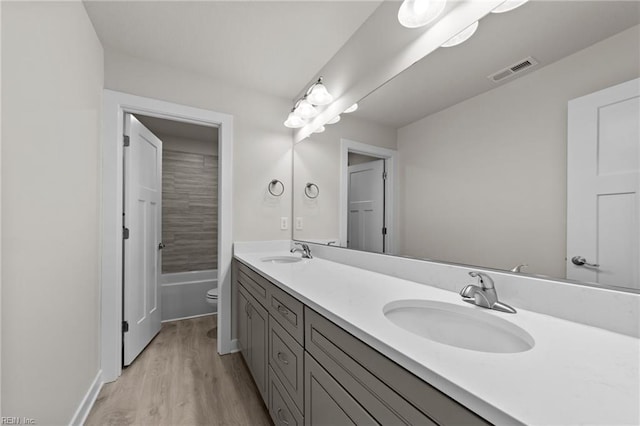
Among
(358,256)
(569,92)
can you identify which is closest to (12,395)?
(358,256)

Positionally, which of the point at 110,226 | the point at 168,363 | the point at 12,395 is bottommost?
the point at 168,363

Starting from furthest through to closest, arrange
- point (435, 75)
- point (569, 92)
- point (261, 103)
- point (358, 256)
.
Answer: point (261, 103), point (358, 256), point (435, 75), point (569, 92)

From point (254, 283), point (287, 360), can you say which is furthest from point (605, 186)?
point (254, 283)

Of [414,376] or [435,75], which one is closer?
[414,376]

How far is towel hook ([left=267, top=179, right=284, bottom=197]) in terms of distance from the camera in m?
2.46

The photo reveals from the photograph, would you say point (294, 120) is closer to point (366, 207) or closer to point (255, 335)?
point (366, 207)

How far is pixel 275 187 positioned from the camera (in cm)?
250

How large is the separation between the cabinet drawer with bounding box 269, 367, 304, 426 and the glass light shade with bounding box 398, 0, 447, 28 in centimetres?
173

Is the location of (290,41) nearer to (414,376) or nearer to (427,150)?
(427,150)

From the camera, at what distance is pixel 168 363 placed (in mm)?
2037

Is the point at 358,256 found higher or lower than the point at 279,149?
lower

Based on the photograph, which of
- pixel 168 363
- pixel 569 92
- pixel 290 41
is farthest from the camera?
pixel 168 363

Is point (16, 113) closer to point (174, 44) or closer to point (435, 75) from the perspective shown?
point (174, 44)

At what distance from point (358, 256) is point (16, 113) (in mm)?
1661
